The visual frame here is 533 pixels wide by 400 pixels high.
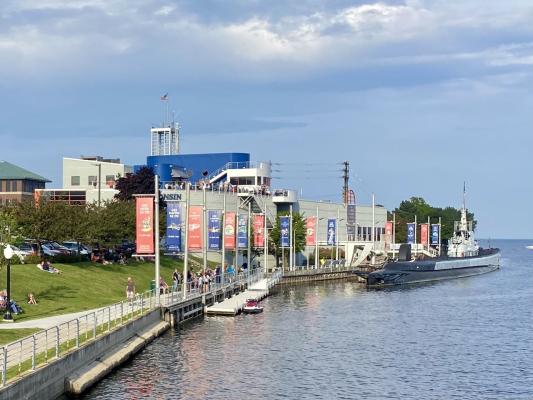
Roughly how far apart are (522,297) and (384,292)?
18.3m

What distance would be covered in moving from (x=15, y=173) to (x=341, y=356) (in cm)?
10651

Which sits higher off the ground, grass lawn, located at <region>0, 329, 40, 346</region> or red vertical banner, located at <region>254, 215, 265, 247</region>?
red vertical banner, located at <region>254, 215, 265, 247</region>

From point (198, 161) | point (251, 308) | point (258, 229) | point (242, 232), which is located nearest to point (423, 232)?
point (198, 161)

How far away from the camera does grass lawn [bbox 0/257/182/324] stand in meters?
59.9

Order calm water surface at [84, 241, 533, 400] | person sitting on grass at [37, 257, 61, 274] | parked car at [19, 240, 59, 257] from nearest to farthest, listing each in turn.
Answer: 1. calm water surface at [84, 241, 533, 400]
2. person sitting on grass at [37, 257, 61, 274]
3. parked car at [19, 240, 59, 257]

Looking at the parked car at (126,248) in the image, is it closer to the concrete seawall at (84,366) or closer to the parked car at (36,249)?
the parked car at (36,249)

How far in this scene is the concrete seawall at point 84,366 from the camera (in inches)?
1326

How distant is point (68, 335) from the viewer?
Answer: 130 ft

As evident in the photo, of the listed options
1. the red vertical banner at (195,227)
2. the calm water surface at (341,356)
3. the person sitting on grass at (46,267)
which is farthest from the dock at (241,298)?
the person sitting on grass at (46,267)

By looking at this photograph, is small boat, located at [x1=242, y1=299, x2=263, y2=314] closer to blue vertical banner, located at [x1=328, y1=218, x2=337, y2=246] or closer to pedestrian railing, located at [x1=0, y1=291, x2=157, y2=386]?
pedestrian railing, located at [x1=0, y1=291, x2=157, y2=386]

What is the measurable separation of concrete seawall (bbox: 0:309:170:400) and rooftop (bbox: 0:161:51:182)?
316 ft

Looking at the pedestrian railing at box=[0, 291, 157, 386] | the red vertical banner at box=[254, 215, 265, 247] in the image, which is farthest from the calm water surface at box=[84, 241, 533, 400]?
the red vertical banner at box=[254, 215, 265, 247]

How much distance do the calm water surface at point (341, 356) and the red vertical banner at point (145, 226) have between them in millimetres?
6730

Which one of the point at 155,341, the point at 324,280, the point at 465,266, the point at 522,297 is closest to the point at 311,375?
the point at 155,341
